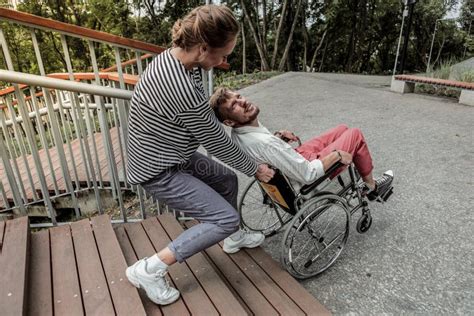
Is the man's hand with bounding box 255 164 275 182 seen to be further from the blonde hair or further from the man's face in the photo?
the blonde hair

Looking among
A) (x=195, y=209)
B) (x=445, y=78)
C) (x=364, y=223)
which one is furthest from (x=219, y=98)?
(x=445, y=78)

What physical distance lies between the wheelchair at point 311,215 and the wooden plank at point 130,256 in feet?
2.36

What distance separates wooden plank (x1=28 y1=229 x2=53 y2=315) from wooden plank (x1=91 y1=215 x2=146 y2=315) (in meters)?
0.27

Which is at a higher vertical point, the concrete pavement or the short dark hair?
the short dark hair

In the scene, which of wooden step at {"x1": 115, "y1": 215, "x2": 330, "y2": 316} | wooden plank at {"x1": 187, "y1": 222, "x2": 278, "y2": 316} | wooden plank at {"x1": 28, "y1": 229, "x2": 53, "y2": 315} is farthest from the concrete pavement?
wooden plank at {"x1": 28, "y1": 229, "x2": 53, "y2": 315}

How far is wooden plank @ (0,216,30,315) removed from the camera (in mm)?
1452

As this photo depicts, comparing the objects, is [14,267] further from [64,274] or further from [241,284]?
[241,284]

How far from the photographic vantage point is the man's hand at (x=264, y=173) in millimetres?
1701

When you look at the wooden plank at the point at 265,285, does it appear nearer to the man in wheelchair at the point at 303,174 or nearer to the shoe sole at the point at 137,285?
the man in wheelchair at the point at 303,174

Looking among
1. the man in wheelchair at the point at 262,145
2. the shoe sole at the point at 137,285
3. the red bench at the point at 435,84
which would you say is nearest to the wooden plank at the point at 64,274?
the shoe sole at the point at 137,285

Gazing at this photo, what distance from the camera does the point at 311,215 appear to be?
6.10 feet

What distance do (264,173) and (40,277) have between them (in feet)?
4.24

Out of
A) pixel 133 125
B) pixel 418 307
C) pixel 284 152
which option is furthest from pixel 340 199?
pixel 133 125

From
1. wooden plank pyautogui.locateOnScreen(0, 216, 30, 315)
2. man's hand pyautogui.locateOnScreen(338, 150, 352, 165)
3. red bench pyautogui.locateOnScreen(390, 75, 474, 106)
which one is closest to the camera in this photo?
wooden plank pyautogui.locateOnScreen(0, 216, 30, 315)
